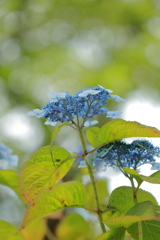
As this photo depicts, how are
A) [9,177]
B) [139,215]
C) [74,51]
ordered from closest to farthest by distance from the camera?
[139,215], [9,177], [74,51]

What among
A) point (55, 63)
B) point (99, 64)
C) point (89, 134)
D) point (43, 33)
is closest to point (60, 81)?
point (55, 63)

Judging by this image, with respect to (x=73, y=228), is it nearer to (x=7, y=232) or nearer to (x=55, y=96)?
(x=7, y=232)

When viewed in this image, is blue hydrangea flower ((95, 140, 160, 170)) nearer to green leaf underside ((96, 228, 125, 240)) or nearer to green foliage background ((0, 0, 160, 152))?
green leaf underside ((96, 228, 125, 240))

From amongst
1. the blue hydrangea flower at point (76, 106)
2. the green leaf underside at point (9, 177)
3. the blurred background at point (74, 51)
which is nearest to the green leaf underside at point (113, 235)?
the blue hydrangea flower at point (76, 106)

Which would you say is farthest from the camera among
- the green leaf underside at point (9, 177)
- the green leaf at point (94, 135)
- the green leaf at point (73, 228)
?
the green leaf at point (73, 228)

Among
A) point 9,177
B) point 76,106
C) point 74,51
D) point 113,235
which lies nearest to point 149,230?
point 113,235

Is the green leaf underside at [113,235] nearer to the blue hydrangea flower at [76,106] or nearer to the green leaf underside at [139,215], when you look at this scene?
the green leaf underside at [139,215]
